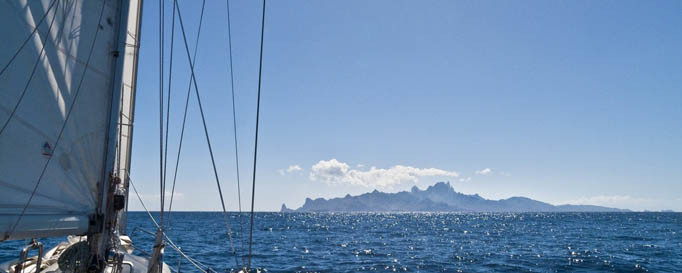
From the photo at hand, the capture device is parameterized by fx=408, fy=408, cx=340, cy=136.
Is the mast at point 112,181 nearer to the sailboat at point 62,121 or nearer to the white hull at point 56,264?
the sailboat at point 62,121

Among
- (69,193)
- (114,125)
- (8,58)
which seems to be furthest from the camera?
(114,125)

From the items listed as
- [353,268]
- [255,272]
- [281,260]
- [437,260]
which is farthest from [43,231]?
[437,260]

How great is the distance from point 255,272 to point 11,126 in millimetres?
16755

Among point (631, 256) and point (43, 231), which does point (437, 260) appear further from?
point (43, 231)

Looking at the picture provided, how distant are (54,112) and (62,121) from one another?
15 cm

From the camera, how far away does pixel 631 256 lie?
96.6 ft

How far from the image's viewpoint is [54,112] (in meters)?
5.10

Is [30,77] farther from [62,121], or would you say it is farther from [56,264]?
[56,264]

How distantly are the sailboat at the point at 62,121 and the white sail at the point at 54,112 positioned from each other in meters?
0.01

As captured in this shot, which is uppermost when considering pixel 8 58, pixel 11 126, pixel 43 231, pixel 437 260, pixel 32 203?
pixel 8 58

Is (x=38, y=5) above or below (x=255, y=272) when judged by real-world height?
Answer: above

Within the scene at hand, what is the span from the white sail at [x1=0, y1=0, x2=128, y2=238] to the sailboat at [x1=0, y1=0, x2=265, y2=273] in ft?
0.04

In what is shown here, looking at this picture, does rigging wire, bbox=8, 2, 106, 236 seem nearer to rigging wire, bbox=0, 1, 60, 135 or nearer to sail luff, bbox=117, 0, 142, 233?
rigging wire, bbox=0, 1, 60, 135

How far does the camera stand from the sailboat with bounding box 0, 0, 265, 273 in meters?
4.61
